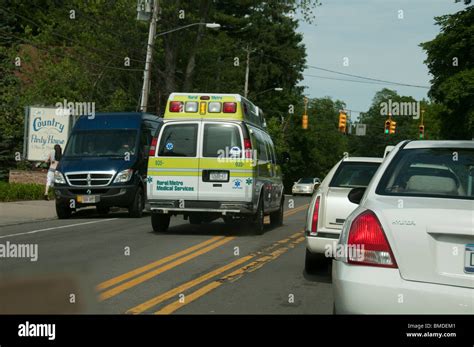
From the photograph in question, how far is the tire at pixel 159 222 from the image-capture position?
15.0 m

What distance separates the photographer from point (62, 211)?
19.0 m

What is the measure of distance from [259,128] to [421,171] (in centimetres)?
1138

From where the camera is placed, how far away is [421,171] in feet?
18.7

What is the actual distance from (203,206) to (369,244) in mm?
9675

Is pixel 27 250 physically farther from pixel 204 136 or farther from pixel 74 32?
pixel 74 32

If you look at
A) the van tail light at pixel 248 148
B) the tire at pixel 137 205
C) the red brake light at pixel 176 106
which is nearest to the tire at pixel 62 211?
the tire at pixel 137 205

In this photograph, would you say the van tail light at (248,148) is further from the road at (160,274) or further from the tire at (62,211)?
the tire at (62,211)

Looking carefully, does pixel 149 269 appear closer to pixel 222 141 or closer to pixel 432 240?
pixel 222 141

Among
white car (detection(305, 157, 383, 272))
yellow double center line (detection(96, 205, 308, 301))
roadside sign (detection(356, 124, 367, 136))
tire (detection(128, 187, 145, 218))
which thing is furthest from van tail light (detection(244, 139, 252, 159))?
roadside sign (detection(356, 124, 367, 136))

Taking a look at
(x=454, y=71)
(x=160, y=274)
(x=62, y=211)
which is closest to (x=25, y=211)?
(x=62, y=211)

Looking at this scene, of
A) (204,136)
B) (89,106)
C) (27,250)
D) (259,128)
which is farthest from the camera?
(89,106)

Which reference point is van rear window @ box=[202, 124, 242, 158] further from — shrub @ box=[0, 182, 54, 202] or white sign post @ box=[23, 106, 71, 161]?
white sign post @ box=[23, 106, 71, 161]

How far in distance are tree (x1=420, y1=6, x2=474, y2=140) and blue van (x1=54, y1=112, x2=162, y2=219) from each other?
3132 cm
